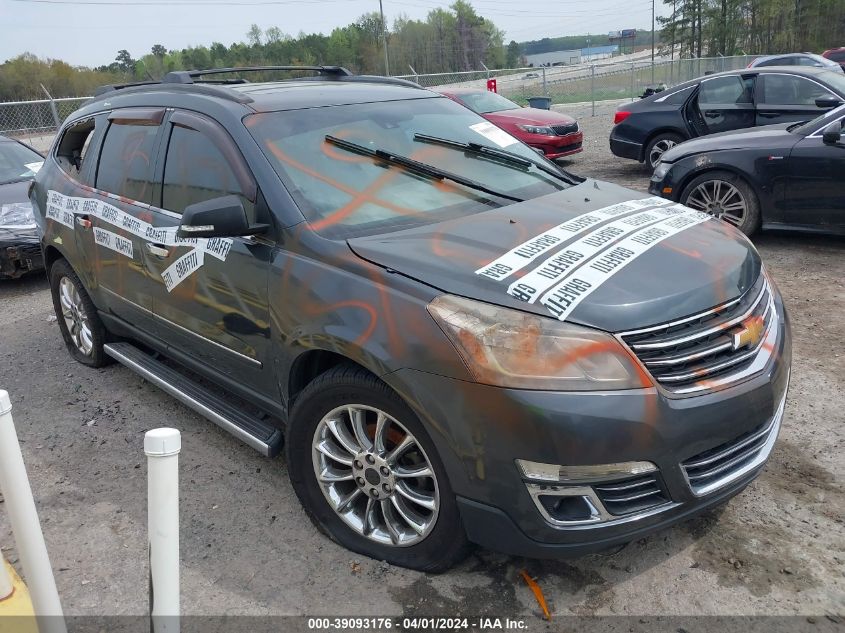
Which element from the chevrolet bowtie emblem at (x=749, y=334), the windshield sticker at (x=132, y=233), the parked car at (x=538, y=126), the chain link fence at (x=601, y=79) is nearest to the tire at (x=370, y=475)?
the windshield sticker at (x=132, y=233)

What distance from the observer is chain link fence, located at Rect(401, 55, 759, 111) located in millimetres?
26188

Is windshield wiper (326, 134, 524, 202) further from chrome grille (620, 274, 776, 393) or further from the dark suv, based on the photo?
chrome grille (620, 274, 776, 393)

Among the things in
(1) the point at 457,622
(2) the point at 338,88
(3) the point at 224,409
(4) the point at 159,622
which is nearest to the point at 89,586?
(3) the point at 224,409

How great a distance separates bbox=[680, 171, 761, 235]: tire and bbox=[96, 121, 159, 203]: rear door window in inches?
200

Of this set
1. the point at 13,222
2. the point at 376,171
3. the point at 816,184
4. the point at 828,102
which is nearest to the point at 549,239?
the point at 376,171

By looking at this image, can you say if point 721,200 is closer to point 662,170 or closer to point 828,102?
point 662,170

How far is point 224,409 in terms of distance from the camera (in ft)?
11.3

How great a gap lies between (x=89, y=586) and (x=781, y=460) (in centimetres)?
306

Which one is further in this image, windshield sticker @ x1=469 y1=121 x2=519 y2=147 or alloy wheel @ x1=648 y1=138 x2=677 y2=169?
alloy wheel @ x1=648 y1=138 x2=677 y2=169

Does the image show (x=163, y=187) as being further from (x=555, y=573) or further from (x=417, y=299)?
(x=555, y=573)

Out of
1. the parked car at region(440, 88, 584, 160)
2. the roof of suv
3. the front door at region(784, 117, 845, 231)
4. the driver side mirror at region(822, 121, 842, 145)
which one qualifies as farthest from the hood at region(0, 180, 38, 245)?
the driver side mirror at region(822, 121, 842, 145)

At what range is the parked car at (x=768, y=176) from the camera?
6176 millimetres

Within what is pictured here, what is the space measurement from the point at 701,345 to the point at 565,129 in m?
11.0

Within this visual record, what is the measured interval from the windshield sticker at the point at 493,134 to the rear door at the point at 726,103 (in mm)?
7248
